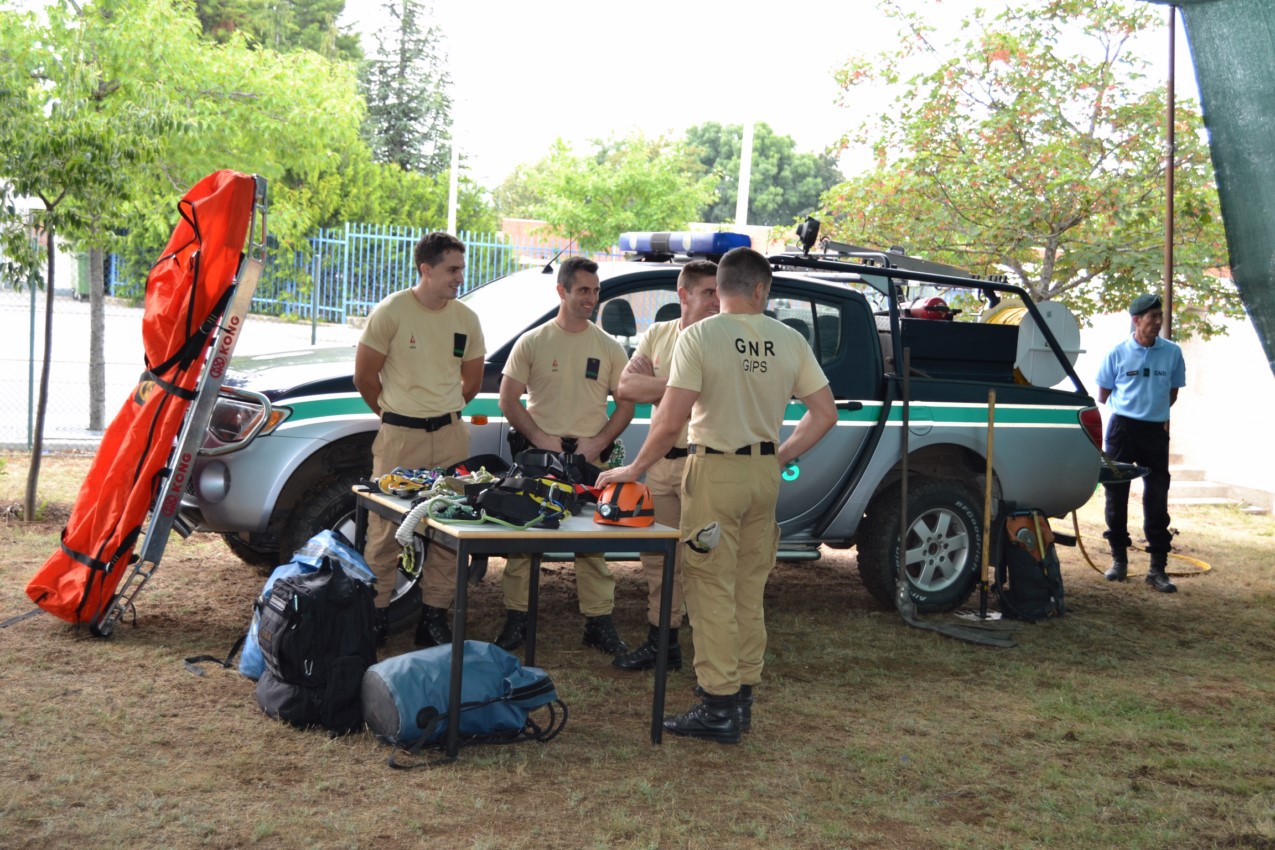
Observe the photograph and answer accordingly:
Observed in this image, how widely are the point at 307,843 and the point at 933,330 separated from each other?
15.9ft

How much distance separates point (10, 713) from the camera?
190 inches

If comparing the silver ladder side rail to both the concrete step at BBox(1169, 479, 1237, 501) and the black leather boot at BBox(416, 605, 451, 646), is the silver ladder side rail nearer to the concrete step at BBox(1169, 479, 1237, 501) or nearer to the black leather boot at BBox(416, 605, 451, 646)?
the black leather boot at BBox(416, 605, 451, 646)

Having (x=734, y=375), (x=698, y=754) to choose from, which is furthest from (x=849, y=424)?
(x=698, y=754)

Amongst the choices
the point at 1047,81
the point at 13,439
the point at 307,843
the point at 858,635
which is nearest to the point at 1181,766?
the point at 858,635

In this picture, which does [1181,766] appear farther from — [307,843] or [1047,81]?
[1047,81]

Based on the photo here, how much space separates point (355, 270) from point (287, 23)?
29.5m

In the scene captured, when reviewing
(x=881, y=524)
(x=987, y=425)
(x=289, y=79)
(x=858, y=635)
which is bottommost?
(x=858, y=635)

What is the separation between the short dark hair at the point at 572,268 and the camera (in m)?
5.82

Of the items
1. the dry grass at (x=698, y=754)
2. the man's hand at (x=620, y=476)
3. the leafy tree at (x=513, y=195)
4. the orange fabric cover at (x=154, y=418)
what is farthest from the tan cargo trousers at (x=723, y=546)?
the leafy tree at (x=513, y=195)

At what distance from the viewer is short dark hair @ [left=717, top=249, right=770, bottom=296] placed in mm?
4922

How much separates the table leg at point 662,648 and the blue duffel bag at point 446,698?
368 mm

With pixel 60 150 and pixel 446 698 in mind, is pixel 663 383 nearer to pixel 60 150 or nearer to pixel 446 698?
pixel 446 698

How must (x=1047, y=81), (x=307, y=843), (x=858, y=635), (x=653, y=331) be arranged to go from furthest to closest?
(x=1047, y=81) → (x=858, y=635) → (x=653, y=331) → (x=307, y=843)

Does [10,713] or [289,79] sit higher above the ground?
[289,79]
